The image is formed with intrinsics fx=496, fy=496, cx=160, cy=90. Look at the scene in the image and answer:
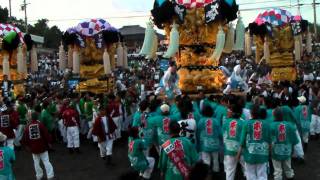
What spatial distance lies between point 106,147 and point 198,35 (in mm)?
4482

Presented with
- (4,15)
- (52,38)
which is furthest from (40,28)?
(4,15)

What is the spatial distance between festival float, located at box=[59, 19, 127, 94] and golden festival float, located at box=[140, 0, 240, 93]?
3.43m

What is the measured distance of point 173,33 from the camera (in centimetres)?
1301

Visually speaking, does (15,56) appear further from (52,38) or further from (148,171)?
(52,38)

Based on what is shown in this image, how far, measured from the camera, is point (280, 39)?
18.0 metres

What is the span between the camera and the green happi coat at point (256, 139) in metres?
7.66

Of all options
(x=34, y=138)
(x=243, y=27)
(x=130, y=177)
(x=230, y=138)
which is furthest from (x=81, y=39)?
(x=130, y=177)

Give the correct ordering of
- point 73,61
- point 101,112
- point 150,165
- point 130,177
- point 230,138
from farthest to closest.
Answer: point 73,61
point 101,112
point 150,165
point 230,138
point 130,177

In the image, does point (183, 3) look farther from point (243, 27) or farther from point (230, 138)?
point (230, 138)

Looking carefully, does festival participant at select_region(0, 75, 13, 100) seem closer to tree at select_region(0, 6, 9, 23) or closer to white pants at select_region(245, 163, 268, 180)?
white pants at select_region(245, 163, 268, 180)

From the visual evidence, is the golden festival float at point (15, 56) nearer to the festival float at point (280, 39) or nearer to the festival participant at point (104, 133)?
the festival participant at point (104, 133)

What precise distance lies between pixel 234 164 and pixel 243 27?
642cm

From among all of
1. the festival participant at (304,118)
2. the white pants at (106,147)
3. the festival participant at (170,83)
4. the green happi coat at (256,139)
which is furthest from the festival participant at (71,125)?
the green happi coat at (256,139)

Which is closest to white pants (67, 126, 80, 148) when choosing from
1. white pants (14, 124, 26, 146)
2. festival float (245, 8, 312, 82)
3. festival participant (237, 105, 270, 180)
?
white pants (14, 124, 26, 146)
